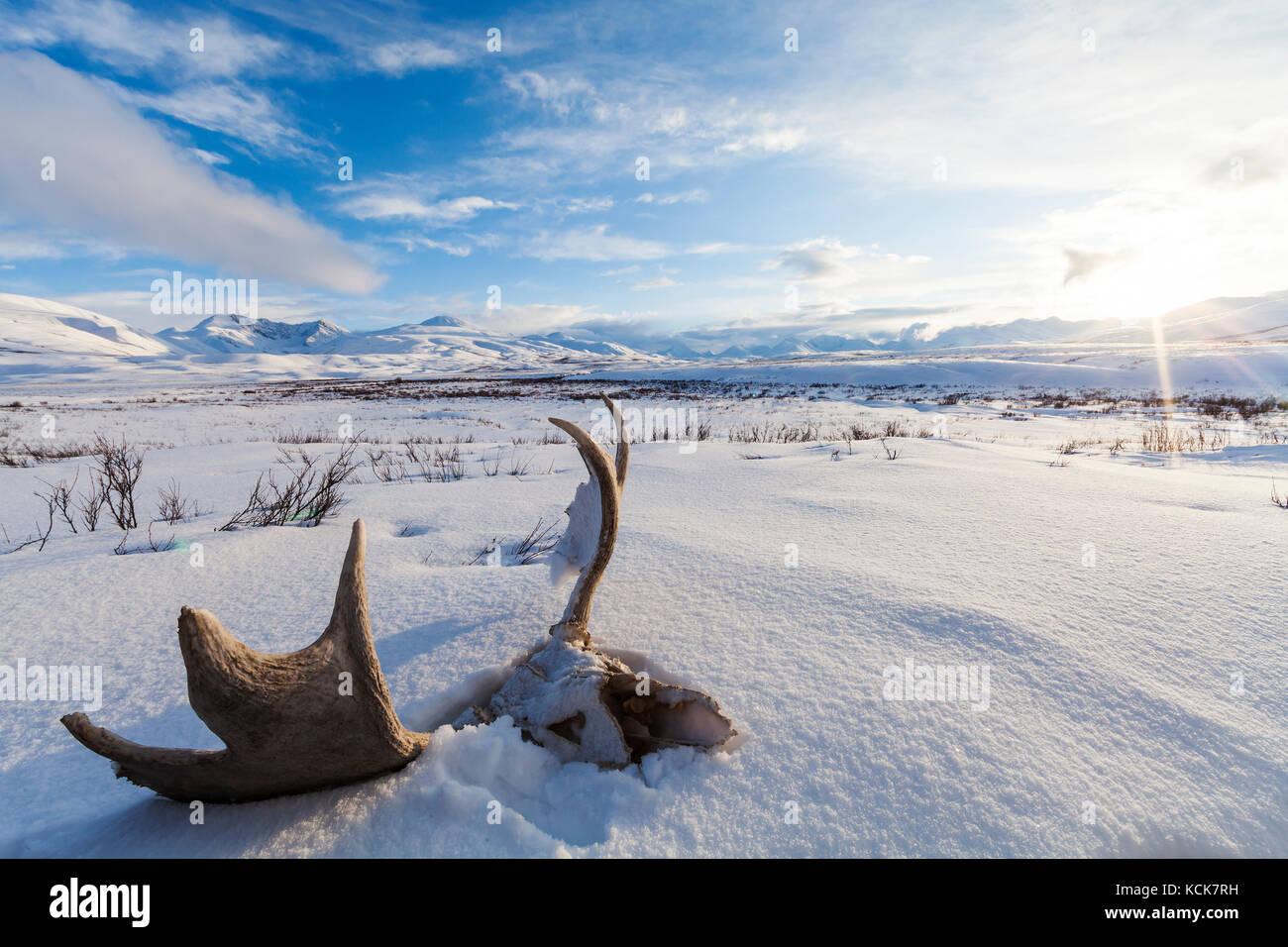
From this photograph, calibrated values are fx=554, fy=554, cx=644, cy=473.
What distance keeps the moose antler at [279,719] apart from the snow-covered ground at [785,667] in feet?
0.20

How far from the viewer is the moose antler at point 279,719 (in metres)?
0.93

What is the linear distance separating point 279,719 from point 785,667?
115cm

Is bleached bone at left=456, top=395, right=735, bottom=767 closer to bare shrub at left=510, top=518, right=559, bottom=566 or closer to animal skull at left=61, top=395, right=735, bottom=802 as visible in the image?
animal skull at left=61, top=395, right=735, bottom=802

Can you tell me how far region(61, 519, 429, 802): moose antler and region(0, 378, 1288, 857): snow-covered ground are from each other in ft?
0.20

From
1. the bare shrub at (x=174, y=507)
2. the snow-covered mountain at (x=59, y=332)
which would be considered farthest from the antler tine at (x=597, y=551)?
the snow-covered mountain at (x=59, y=332)

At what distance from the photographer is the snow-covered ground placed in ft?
3.35

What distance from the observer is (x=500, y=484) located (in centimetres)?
423

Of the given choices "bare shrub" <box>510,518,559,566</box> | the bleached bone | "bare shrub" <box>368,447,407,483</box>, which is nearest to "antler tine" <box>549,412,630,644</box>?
the bleached bone

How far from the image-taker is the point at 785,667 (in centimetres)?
149

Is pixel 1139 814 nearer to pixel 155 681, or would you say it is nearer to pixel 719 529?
pixel 719 529
